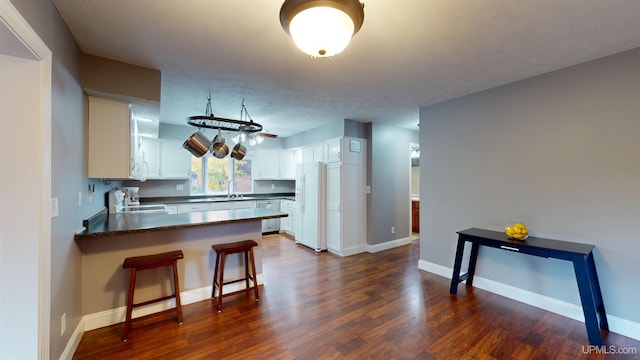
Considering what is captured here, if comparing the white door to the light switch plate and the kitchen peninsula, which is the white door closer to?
the kitchen peninsula

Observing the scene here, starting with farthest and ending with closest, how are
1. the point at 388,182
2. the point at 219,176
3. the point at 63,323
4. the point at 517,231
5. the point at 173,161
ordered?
1. the point at 219,176
2. the point at 173,161
3. the point at 388,182
4. the point at 517,231
5. the point at 63,323

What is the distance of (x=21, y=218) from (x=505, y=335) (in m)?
3.56

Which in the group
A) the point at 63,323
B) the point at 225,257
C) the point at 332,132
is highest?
the point at 332,132

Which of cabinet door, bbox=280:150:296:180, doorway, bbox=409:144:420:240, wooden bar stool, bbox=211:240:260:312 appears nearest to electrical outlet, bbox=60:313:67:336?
wooden bar stool, bbox=211:240:260:312

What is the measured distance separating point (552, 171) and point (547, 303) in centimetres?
138

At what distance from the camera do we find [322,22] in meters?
1.04

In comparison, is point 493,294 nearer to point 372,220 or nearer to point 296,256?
point 372,220

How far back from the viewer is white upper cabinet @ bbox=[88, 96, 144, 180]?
235 cm

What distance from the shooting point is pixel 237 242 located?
2941mm

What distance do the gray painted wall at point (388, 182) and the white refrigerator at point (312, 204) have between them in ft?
2.89

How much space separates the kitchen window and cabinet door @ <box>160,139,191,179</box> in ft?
1.03

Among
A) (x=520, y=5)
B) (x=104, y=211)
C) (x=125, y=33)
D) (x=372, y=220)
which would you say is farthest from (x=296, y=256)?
(x=520, y=5)

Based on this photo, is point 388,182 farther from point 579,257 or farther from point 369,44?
point 369,44

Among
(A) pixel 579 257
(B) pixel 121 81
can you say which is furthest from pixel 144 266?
(A) pixel 579 257
